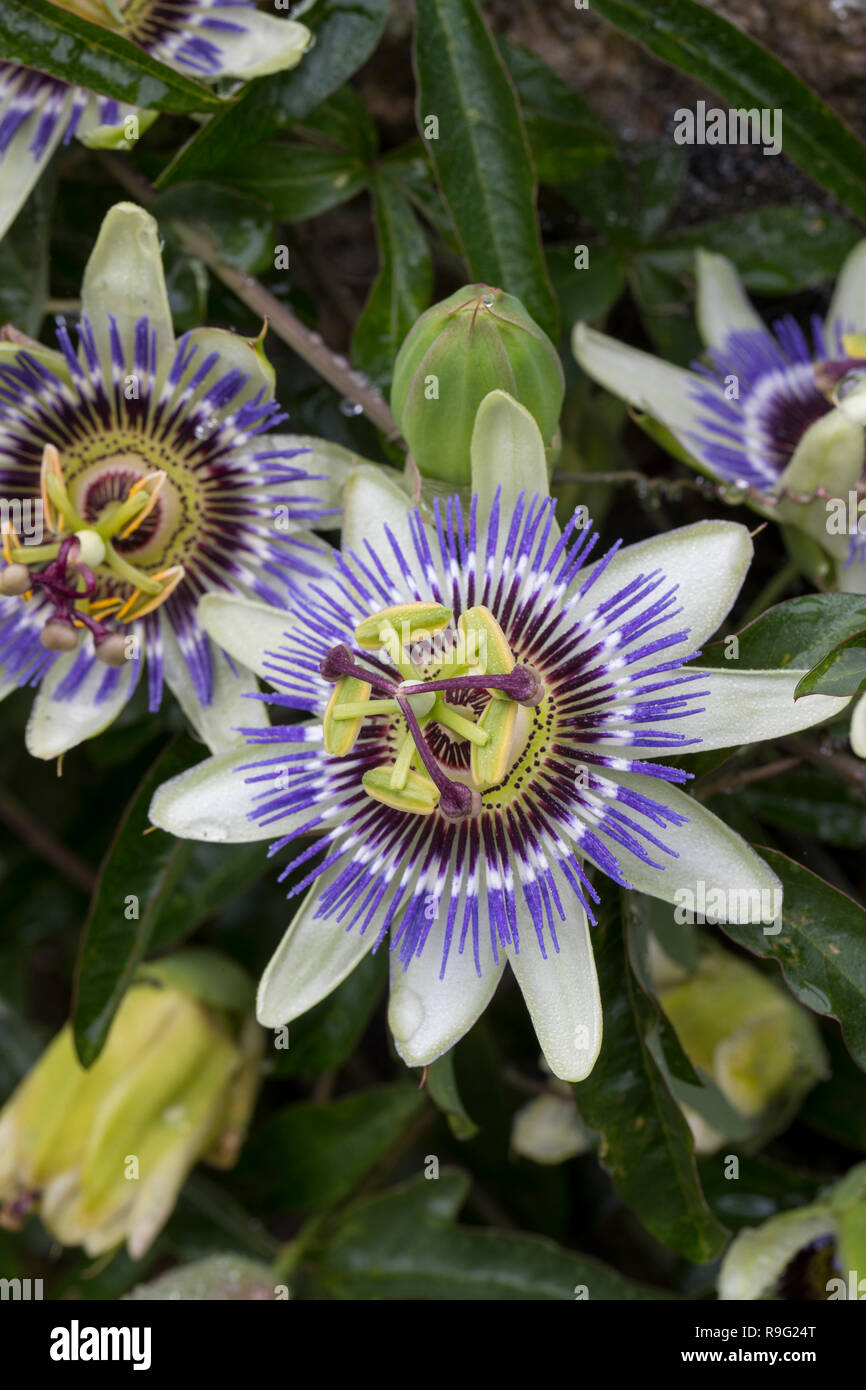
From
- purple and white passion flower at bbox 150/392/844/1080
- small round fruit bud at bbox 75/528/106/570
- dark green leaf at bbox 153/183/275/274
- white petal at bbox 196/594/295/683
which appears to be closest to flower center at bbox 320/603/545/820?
purple and white passion flower at bbox 150/392/844/1080

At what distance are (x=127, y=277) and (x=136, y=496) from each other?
0.23 metres

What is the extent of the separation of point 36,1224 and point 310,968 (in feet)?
3.78

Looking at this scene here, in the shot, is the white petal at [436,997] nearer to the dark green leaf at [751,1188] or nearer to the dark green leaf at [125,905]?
the dark green leaf at [125,905]

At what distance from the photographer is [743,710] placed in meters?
1.32

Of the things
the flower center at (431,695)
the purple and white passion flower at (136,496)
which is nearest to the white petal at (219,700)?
the purple and white passion flower at (136,496)

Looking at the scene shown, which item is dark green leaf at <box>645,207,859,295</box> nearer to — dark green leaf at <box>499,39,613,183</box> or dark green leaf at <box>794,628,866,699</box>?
dark green leaf at <box>499,39,613,183</box>

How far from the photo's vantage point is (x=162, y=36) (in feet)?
5.38

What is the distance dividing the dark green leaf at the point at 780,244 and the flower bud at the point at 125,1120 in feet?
4.16

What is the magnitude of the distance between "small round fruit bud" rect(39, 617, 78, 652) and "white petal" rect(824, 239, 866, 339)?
3.57ft

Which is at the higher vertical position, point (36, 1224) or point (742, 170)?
point (742, 170)

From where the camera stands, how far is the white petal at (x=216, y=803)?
1.42m

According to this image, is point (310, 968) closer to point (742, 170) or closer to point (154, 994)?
point (154, 994)

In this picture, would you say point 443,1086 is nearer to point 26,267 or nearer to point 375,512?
point 375,512

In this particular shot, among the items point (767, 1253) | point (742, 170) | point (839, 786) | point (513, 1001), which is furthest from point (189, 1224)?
point (742, 170)
